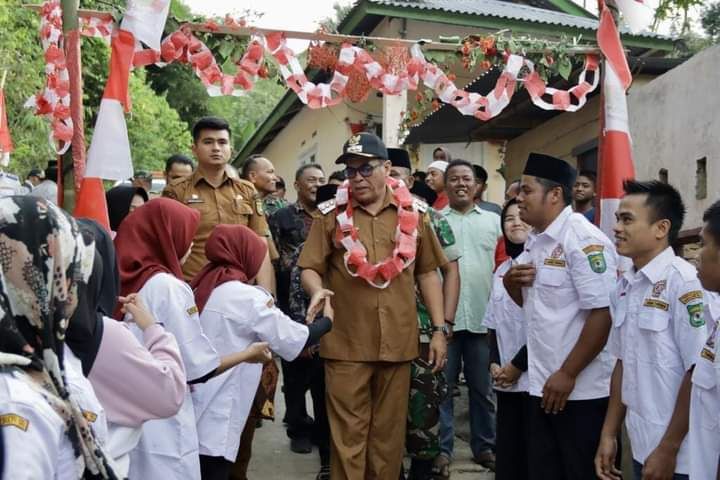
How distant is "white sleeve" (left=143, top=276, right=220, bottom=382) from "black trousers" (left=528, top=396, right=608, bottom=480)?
1.76m

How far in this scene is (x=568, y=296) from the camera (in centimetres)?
422

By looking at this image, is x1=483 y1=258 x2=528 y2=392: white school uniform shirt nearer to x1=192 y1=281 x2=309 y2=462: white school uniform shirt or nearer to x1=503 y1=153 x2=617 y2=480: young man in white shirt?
x1=503 y1=153 x2=617 y2=480: young man in white shirt

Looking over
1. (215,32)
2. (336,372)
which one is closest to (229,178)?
(215,32)

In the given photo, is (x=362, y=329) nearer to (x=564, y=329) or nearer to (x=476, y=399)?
(x=564, y=329)

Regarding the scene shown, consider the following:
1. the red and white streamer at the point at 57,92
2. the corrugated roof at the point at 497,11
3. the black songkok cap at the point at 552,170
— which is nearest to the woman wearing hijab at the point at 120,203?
the red and white streamer at the point at 57,92

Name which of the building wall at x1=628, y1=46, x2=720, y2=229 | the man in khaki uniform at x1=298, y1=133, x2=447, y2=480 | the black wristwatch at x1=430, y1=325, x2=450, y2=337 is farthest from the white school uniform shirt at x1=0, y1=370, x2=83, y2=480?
the building wall at x1=628, y1=46, x2=720, y2=229

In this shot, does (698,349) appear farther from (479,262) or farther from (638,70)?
(638,70)

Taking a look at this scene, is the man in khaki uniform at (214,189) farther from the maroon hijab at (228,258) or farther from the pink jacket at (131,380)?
the pink jacket at (131,380)

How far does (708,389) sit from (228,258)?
2298mm

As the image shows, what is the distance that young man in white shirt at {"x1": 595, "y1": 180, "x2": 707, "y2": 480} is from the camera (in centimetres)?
327

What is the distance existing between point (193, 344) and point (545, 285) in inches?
71.2

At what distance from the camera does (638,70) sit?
30.7ft

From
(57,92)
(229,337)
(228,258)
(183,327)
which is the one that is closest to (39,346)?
(183,327)

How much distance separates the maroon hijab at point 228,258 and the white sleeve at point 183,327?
53 centimetres
